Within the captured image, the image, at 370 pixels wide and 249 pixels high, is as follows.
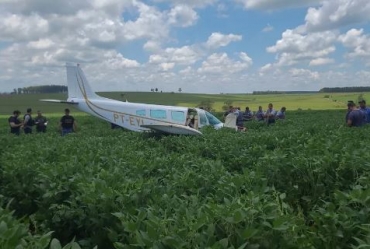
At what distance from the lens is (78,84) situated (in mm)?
26984

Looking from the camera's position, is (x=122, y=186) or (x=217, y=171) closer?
(x=122, y=186)

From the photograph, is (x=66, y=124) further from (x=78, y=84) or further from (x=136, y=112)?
(x=78, y=84)

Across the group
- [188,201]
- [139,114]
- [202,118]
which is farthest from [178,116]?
[188,201]

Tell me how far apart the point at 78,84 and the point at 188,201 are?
80.0ft

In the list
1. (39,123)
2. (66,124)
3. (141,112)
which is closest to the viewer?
(66,124)

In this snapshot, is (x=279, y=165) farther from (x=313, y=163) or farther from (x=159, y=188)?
(x=159, y=188)

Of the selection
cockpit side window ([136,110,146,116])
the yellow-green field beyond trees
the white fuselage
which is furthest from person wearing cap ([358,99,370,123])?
cockpit side window ([136,110,146,116])

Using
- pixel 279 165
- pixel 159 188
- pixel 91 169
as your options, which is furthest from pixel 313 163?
pixel 91 169

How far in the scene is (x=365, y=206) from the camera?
333cm

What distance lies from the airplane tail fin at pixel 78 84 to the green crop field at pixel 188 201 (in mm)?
19306

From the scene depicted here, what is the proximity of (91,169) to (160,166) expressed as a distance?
951 millimetres

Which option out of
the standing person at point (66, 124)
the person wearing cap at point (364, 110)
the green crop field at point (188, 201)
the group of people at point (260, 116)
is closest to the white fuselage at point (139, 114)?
the group of people at point (260, 116)

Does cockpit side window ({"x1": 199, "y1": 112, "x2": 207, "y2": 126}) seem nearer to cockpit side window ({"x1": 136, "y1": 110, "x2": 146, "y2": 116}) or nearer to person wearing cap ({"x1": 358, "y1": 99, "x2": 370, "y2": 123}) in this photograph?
cockpit side window ({"x1": 136, "y1": 110, "x2": 146, "y2": 116})

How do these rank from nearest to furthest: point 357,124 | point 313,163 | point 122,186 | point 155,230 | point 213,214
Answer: point 155,230 < point 213,214 < point 122,186 < point 313,163 < point 357,124
